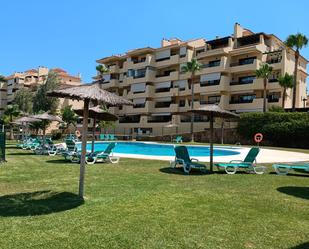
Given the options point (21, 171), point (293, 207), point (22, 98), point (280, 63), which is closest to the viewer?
point (293, 207)

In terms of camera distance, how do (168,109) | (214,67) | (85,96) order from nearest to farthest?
1. (85,96)
2. (214,67)
3. (168,109)

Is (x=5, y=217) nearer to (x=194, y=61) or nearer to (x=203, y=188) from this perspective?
(x=203, y=188)

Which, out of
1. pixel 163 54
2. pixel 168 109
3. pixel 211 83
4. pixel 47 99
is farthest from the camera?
pixel 47 99

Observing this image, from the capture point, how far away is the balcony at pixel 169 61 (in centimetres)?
5494

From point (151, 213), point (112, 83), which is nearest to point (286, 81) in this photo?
point (112, 83)

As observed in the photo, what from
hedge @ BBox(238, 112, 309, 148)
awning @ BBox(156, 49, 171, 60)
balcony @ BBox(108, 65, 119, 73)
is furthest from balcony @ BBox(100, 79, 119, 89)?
hedge @ BBox(238, 112, 309, 148)

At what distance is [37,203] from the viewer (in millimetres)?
7414

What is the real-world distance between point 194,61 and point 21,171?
38334 millimetres

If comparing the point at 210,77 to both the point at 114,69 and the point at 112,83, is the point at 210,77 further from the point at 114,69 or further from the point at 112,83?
the point at 114,69

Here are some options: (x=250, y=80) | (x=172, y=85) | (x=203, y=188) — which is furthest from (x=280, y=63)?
(x=203, y=188)

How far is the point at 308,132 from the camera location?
35531 mm

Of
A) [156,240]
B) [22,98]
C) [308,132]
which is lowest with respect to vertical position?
[156,240]

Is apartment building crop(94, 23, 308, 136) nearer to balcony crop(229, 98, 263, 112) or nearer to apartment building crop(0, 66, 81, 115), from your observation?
balcony crop(229, 98, 263, 112)

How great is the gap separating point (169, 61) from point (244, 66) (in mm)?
14137
